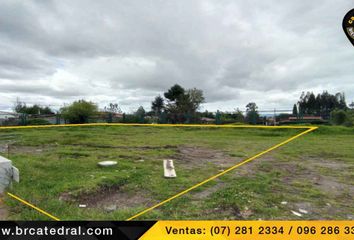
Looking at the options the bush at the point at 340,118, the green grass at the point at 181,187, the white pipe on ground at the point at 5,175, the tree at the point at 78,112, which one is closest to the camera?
the green grass at the point at 181,187

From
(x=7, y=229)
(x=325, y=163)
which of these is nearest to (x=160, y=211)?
(x=7, y=229)

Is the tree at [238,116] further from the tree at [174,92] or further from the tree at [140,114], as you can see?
→ the tree at [174,92]

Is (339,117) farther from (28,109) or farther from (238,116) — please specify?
(28,109)

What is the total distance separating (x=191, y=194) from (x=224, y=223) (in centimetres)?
158

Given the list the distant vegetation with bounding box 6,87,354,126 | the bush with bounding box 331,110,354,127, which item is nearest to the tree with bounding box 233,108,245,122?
the distant vegetation with bounding box 6,87,354,126

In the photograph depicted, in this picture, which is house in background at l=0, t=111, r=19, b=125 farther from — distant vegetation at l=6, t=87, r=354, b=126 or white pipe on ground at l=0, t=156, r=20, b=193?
white pipe on ground at l=0, t=156, r=20, b=193

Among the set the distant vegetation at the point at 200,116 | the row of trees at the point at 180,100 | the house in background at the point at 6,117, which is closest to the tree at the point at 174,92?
the row of trees at the point at 180,100

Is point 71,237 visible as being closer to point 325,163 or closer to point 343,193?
point 343,193

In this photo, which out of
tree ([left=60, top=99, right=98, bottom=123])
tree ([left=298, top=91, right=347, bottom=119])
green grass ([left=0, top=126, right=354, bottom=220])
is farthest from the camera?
tree ([left=298, top=91, right=347, bottom=119])

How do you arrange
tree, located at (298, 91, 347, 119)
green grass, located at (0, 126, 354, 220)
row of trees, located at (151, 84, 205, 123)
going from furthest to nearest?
1. tree, located at (298, 91, 347, 119)
2. row of trees, located at (151, 84, 205, 123)
3. green grass, located at (0, 126, 354, 220)

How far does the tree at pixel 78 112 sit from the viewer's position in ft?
74.4

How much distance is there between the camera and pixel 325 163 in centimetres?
728

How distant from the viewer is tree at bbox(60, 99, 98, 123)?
893 inches

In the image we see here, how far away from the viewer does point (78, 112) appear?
80.8ft
